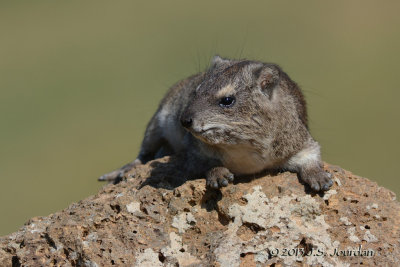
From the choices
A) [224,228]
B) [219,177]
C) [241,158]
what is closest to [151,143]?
[241,158]

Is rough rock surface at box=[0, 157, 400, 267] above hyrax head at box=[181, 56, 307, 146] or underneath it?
underneath

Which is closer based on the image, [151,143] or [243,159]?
[243,159]

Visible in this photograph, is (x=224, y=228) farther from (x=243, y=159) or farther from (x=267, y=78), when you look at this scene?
(x=267, y=78)

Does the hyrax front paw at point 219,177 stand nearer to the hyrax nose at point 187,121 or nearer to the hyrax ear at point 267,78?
the hyrax nose at point 187,121

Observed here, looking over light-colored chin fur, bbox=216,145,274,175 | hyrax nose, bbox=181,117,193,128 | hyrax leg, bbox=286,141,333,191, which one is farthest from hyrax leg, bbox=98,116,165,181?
hyrax nose, bbox=181,117,193,128

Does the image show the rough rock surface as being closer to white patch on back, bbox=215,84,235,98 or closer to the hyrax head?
the hyrax head

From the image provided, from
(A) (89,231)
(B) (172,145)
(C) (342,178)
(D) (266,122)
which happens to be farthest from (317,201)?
(B) (172,145)
